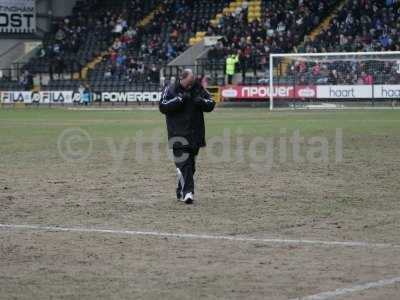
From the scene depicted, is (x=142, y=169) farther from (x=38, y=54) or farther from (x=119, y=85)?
(x=38, y=54)

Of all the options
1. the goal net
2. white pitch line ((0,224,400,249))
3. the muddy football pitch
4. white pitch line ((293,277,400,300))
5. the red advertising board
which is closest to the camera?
white pitch line ((293,277,400,300))

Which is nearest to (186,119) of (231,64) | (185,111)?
(185,111)

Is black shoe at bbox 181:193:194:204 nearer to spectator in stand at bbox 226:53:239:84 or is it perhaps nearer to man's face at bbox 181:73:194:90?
man's face at bbox 181:73:194:90

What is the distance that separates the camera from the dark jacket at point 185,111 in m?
12.9

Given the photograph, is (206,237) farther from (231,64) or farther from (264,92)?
(231,64)

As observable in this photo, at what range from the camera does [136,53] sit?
2251 inches

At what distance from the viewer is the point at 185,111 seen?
13.0 metres

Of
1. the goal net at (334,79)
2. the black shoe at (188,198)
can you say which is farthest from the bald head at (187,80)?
the goal net at (334,79)

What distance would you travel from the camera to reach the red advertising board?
44881 millimetres

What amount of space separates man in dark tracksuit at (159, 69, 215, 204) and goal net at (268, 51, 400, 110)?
3088 cm

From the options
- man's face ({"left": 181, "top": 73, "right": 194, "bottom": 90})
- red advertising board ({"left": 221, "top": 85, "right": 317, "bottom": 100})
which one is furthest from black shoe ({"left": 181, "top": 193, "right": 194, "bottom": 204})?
red advertising board ({"left": 221, "top": 85, "right": 317, "bottom": 100})

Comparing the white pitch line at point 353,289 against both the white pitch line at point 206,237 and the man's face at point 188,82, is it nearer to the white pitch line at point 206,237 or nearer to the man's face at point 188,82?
the white pitch line at point 206,237

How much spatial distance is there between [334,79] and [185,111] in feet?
105

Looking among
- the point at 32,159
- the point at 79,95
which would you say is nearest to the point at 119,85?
the point at 79,95
